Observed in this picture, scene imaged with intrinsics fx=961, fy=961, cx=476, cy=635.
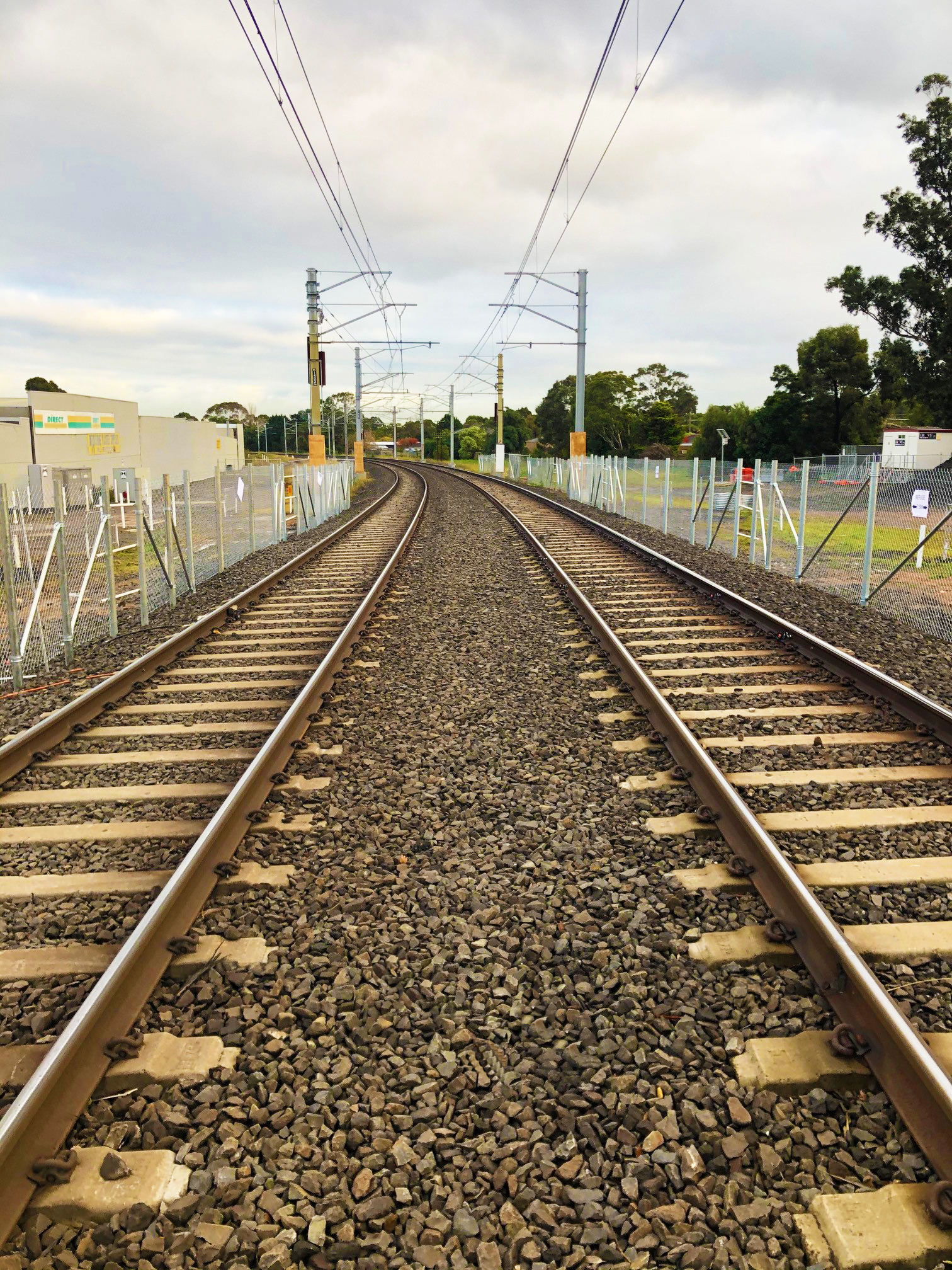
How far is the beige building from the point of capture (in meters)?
32.3

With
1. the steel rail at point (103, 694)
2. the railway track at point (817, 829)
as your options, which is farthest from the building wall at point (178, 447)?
the railway track at point (817, 829)

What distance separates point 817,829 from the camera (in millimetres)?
4844

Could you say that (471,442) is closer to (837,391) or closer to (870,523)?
(837,391)

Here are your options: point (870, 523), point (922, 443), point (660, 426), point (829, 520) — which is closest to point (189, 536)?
point (870, 523)

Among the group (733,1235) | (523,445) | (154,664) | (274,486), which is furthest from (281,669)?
(523,445)

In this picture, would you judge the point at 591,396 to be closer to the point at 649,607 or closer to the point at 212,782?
the point at 649,607

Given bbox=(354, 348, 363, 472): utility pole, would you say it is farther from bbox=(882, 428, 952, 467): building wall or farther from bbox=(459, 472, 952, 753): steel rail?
bbox=(459, 472, 952, 753): steel rail

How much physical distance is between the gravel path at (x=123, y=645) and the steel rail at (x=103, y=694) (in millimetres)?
204

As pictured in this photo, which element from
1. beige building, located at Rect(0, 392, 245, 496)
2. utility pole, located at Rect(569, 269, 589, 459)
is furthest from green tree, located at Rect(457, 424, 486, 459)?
utility pole, located at Rect(569, 269, 589, 459)

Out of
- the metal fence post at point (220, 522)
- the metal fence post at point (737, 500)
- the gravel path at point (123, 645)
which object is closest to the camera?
the gravel path at point (123, 645)

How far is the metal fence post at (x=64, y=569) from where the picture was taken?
934cm

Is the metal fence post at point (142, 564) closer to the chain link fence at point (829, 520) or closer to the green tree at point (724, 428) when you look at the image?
the chain link fence at point (829, 520)

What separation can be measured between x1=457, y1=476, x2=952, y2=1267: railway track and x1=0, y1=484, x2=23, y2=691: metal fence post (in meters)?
5.01

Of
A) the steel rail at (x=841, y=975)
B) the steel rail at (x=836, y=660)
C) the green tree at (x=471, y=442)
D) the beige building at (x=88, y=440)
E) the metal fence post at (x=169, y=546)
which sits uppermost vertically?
the green tree at (x=471, y=442)
